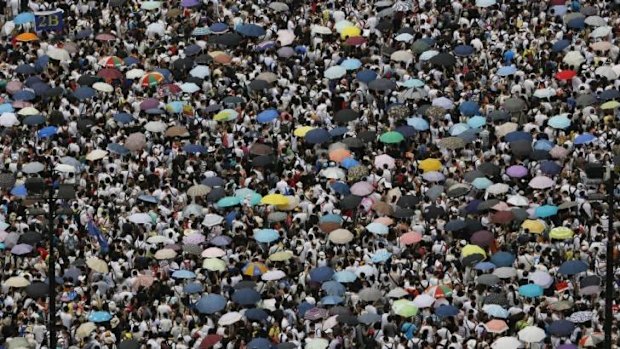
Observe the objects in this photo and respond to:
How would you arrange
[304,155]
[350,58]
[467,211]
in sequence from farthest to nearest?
[350,58] → [304,155] → [467,211]

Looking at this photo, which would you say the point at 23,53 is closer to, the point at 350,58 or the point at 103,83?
the point at 103,83

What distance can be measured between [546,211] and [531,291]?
3.43 meters

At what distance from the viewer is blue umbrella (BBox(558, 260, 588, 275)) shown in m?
47.9

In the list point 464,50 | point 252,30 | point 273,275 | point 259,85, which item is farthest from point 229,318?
point 252,30

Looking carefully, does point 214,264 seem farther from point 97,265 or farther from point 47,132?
point 47,132

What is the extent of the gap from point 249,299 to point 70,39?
14.1 meters

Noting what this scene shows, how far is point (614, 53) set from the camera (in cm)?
5734

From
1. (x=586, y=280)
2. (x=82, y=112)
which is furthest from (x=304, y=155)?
(x=586, y=280)

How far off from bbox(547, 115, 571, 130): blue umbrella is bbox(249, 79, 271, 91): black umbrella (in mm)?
6837

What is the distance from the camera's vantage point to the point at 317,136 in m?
54.1

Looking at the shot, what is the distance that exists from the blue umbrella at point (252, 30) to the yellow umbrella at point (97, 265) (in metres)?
11.3

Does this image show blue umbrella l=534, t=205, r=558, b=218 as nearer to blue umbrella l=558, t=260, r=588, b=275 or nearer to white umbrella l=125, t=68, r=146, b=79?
blue umbrella l=558, t=260, r=588, b=275

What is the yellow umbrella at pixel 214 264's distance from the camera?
49.2 meters

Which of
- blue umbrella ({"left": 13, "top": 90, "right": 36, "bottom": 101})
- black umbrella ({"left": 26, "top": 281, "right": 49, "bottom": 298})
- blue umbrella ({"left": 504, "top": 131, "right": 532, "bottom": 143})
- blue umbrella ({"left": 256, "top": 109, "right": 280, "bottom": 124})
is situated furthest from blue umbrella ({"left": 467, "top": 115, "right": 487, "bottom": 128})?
black umbrella ({"left": 26, "top": 281, "right": 49, "bottom": 298})
